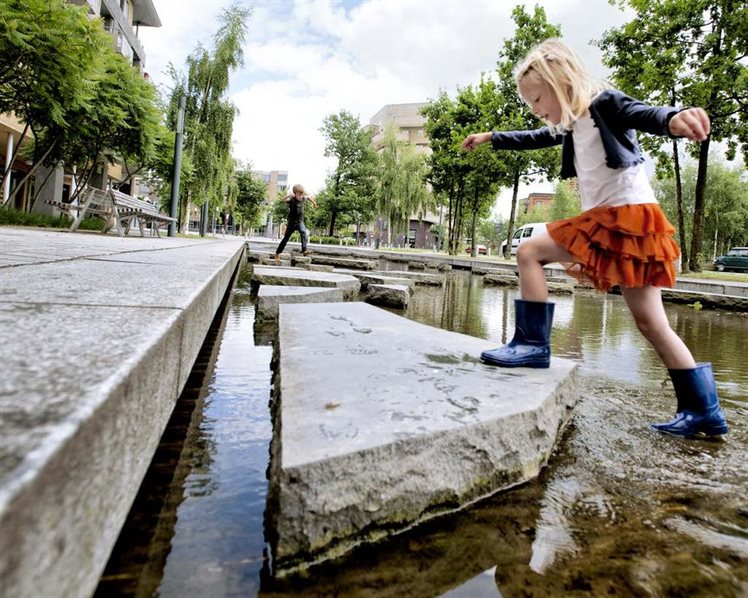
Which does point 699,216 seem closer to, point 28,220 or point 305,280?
point 305,280

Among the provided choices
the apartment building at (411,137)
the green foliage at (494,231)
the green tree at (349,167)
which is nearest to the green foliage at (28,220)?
the green tree at (349,167)

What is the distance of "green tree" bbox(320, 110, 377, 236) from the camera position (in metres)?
44.3

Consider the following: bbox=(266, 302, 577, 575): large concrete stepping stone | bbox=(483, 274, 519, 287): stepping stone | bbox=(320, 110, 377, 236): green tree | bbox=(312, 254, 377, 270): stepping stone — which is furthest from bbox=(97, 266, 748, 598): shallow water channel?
bbox=(320, 110, 377, 236): green tree

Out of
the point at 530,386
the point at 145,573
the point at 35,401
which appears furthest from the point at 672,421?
the point at 35,401

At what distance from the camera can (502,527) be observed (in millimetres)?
1243

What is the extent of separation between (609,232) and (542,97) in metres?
0.69

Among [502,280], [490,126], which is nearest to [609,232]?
[502,280]

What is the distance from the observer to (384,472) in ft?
3.77

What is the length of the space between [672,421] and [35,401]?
216 centimetres

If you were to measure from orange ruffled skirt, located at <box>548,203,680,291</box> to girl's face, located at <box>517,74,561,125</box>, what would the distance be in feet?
1.57

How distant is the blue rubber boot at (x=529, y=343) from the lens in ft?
6.87

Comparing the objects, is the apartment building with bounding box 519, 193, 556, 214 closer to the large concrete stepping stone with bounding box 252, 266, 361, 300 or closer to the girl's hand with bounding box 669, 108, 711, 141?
the large concrete stepping stone with bounding box 252, 266, 361, 300

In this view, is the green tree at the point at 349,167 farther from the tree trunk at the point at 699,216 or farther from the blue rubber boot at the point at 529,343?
the blue rubber boot at the point at 529,343

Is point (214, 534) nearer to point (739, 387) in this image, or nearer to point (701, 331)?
point (739, 387)
